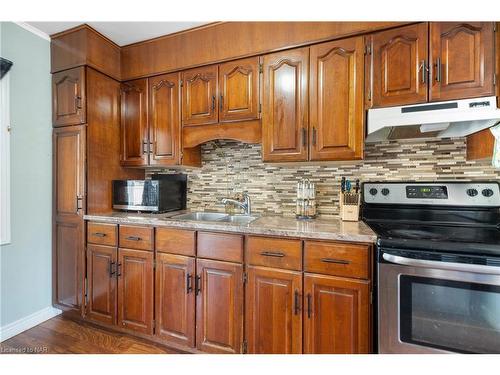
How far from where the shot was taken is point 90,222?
1.97 meters

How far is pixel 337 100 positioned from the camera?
63.0 inches

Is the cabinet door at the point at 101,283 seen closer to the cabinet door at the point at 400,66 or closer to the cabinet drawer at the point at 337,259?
the cabinet drawer at the point at 337,259

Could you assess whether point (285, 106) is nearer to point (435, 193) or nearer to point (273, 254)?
point (273, 254)

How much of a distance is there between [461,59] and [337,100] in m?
0.68

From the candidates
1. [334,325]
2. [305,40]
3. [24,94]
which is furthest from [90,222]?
[305,40]

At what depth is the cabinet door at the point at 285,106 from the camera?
1.68 metres

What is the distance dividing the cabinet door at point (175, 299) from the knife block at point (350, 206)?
3.65ft

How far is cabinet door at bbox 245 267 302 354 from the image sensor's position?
140 cm

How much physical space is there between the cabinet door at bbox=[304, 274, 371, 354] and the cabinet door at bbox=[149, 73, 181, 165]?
147cm

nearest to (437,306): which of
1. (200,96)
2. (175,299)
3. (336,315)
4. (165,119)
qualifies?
(336,315)

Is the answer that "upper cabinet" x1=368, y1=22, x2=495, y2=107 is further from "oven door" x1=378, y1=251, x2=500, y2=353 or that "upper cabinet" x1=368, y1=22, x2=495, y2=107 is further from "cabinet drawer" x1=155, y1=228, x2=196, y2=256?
"cabinet drawer" x1=155, y1=228, x2=196, y2=256

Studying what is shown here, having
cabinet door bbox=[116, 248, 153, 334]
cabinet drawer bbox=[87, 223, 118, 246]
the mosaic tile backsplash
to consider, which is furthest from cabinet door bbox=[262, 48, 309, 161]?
cabinet drawer bbox=[87, 223, 118, 246]

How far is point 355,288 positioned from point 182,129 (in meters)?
1.70
